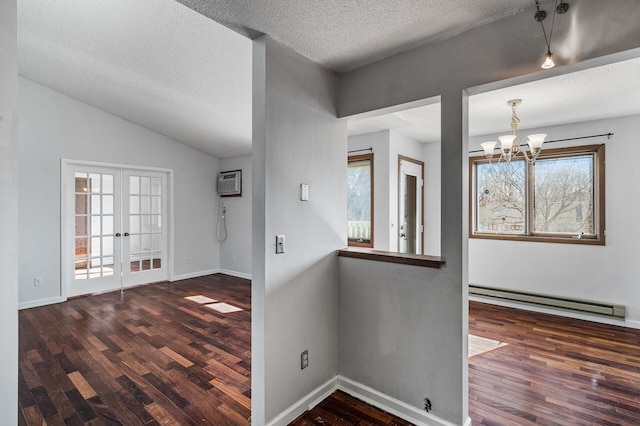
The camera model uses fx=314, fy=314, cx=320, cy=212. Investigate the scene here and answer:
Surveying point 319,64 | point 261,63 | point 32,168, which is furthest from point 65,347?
point 319,64

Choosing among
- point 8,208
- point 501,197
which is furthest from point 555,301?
point 8,208

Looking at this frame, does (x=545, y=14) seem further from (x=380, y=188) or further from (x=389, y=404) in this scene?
(x=380, y=188)

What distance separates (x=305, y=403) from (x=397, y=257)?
1182 millimetres

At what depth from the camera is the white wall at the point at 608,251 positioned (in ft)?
11.8

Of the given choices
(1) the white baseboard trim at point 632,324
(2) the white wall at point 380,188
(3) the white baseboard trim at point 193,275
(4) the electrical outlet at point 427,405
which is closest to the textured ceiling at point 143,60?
(2) the white wall at point 380,188

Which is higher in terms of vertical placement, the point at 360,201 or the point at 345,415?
the point at 360,201

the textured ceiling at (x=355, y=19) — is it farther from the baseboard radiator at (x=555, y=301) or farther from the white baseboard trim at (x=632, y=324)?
the white baseboard trim at (x=632, y=324)

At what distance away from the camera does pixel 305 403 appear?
2.15 meters

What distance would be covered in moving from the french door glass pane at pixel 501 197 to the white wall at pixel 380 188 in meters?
1.48

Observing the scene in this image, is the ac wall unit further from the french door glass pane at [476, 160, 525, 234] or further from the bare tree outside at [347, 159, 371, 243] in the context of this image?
the french door glass pane at [476, 160, 525, 234]

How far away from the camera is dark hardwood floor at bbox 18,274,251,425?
6.91 feet

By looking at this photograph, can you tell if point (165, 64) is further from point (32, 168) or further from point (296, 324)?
point (296, 324)

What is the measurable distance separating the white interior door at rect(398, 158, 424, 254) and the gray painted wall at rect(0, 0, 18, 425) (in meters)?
4.24

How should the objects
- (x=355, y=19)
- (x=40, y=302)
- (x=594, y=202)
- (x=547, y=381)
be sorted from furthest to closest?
1. (x=40, y=302)
2. (x=594, y=202)
3. (x=547, y=381)
4. (x=355, y=19)
